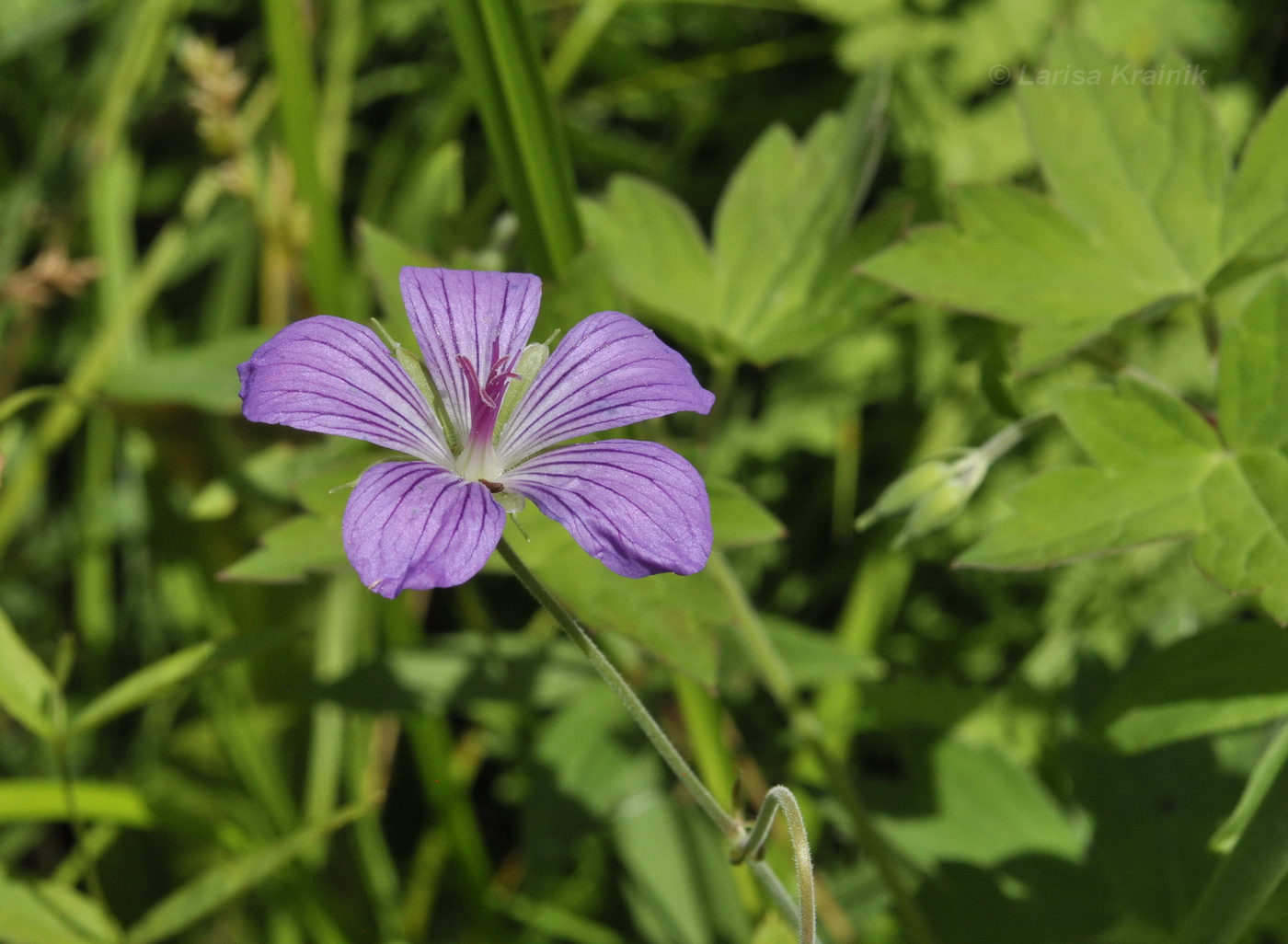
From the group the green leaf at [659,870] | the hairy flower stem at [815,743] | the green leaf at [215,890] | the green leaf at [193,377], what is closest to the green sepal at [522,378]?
the hairy flower stem at [815,743]

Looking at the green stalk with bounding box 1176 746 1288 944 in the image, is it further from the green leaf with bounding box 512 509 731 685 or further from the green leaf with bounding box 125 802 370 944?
the green leaf with bounding box 125 802 370 944

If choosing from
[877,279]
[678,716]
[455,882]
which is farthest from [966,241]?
[455,882]

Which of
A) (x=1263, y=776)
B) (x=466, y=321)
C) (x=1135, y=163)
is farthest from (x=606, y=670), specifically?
(x=1135, y=163)

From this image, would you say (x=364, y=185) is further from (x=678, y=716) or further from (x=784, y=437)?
(x=678, y=716)

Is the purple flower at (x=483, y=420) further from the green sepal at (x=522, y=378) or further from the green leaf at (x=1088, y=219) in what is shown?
the green leaf at (x=1088, y=219)

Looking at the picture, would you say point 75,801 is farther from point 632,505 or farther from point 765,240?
point 765,240
